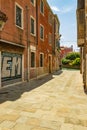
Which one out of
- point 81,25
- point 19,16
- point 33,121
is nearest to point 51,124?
point 33,121

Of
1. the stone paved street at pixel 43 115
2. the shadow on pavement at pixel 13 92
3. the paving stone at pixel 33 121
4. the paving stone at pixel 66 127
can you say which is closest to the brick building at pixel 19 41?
the shadow on pavement at pixel 13 92

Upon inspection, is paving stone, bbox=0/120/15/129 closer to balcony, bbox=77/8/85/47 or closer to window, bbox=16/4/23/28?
balcony, bbox=77/8/85/47

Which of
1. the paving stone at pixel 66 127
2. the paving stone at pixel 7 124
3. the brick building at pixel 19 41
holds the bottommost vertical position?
the paving stone at pixel 66 127

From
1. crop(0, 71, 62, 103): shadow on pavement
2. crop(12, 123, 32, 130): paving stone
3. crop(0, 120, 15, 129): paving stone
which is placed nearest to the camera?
crop(12, 123, 32, 130): paving stone

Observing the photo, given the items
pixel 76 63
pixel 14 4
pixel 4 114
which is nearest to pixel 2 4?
pixel 14 4

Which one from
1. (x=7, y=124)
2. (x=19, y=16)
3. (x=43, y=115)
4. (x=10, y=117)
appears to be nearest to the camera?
(x=7, y=124)

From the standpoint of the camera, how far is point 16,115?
229 inches

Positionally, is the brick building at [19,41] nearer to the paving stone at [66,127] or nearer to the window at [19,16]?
the window at [19,16]

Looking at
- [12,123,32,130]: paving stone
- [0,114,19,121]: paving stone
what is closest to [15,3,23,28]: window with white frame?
[0,114,19,121]: paving stone

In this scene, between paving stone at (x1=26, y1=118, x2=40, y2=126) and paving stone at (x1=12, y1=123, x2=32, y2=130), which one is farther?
paving stone at (x1=26, y1=118, x2=40, y2=126)

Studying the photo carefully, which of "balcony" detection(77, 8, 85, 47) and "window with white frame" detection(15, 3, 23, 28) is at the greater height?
"window with white frame" detection(15, 3, 23, 28)

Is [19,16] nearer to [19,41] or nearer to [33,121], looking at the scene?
[19,41]

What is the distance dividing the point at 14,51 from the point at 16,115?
305 inches

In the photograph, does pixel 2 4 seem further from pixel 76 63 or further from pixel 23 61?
pixel 76 63
